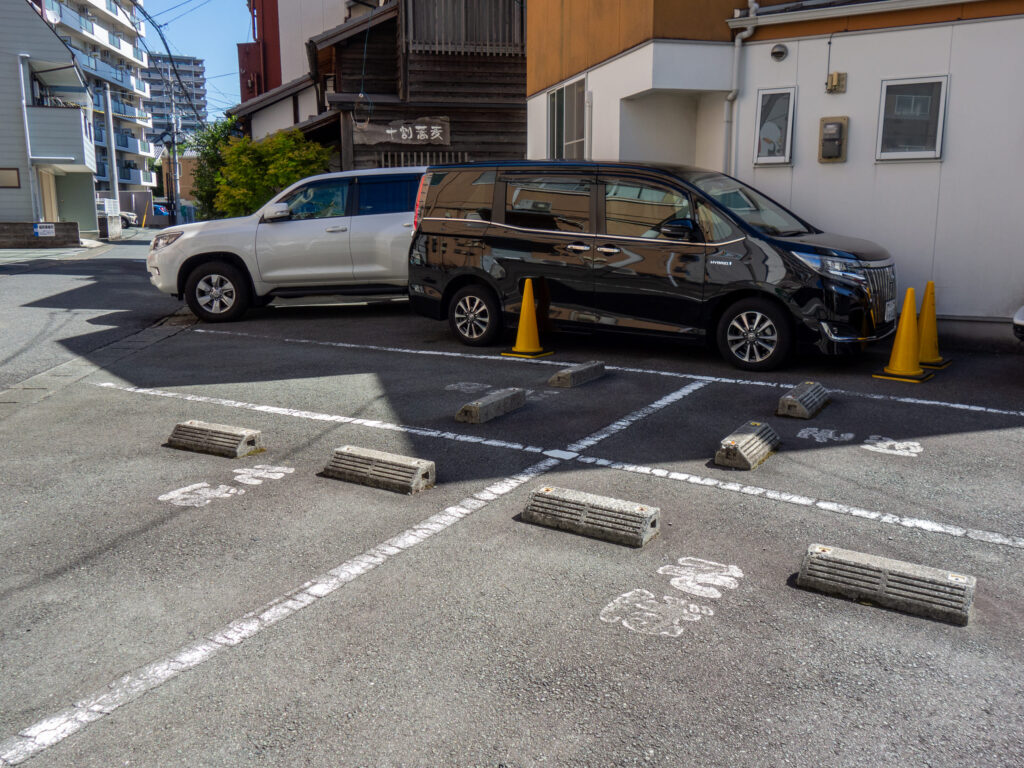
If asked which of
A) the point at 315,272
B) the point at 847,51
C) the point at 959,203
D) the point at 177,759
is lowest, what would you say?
the point at 177,759

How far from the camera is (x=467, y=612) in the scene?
12.7ft

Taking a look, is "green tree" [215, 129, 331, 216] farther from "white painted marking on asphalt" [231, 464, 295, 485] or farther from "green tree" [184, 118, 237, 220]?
"white painted marking on asphalt" [231, 464, 295, 485]

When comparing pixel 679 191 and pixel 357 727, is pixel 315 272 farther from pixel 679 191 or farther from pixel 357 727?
pixel 357 727

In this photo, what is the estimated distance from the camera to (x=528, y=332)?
9695 millimetres

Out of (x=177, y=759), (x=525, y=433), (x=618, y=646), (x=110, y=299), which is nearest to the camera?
(x=177, y=759)

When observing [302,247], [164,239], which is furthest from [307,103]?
[302,247]

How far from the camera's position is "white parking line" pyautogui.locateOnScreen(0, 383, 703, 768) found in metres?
3.00

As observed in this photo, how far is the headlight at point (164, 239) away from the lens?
1257 centimetres

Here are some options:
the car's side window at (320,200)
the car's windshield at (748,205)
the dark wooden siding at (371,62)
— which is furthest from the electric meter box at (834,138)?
the dark wooden siding at (371,62)

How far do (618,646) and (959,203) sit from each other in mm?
8385

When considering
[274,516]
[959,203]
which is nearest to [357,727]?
[274,516]

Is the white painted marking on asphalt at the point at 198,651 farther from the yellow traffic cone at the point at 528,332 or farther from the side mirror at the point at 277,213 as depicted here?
the side mirror at the point at 277,213

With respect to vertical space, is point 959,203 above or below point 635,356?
above

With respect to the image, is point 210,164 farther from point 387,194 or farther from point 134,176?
point 134,176
